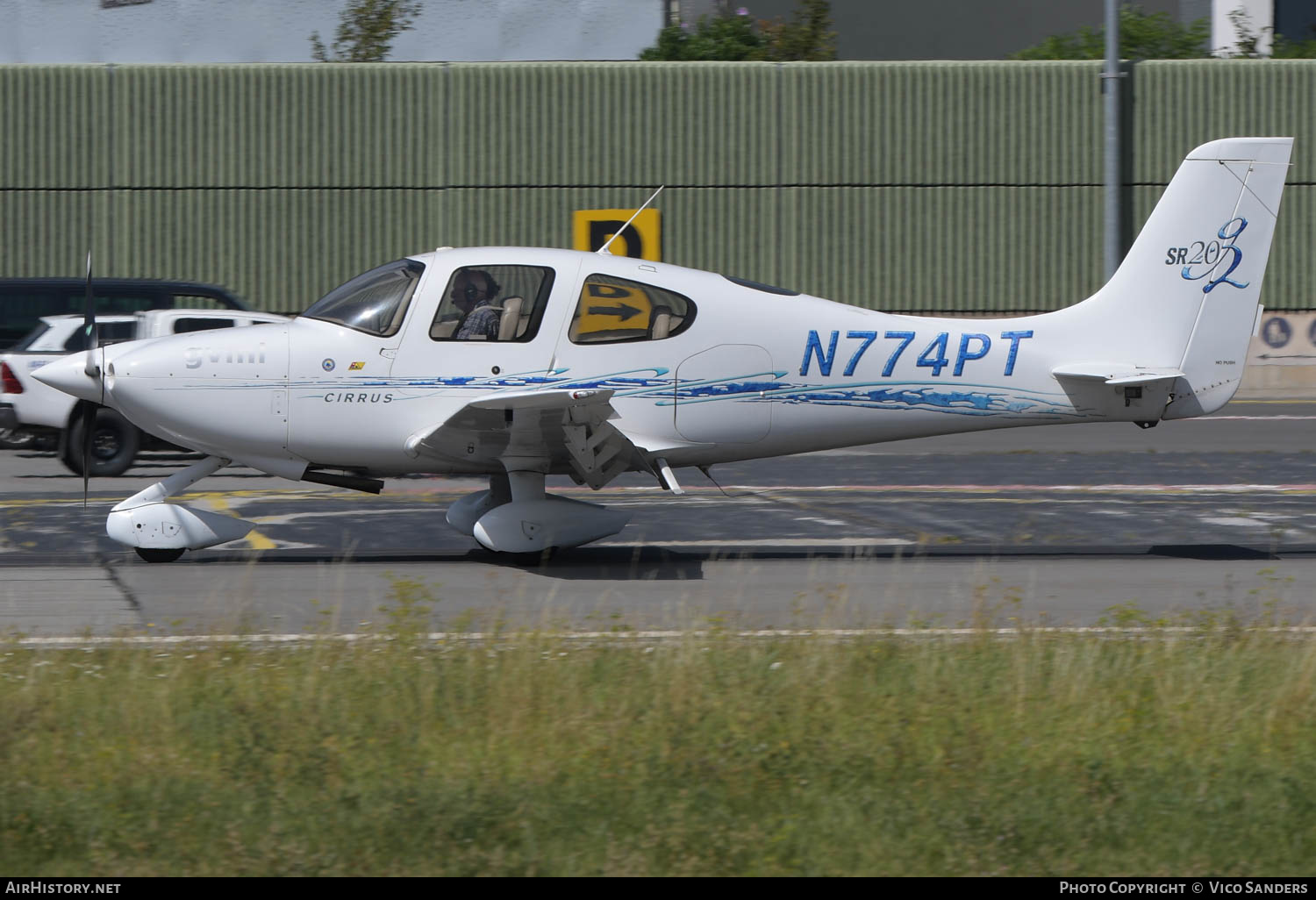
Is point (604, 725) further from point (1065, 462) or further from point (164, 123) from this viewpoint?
point (164, 123)

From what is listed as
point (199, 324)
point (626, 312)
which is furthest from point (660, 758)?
point (199, 324)

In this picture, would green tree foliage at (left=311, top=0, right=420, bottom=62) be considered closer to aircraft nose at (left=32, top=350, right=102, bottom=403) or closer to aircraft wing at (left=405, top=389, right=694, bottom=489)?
aircraft nose at (left=32, top=350, right=102, bottom=403)

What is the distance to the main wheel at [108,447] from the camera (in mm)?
16438

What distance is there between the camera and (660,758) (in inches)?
232

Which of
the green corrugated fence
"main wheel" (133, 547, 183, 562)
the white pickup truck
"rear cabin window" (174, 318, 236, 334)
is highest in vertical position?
the green corrugated fence

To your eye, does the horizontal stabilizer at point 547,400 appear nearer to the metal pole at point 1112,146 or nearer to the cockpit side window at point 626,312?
the cockpit side window at point 626,312

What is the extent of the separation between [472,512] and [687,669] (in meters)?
4.87

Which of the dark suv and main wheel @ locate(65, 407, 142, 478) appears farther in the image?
the dark suv

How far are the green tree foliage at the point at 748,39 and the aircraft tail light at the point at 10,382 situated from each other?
70.6 ft

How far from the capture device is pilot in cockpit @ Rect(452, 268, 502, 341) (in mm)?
10672

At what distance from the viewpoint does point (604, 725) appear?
6266 millimetres

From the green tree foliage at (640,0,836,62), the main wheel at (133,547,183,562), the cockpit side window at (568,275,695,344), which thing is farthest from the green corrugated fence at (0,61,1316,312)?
the main wheel at (133,547,183,562)

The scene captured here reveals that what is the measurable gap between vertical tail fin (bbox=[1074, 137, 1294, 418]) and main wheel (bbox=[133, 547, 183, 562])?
22.8 feet

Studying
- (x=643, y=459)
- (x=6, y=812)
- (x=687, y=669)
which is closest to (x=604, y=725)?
(x=687, y=669)
